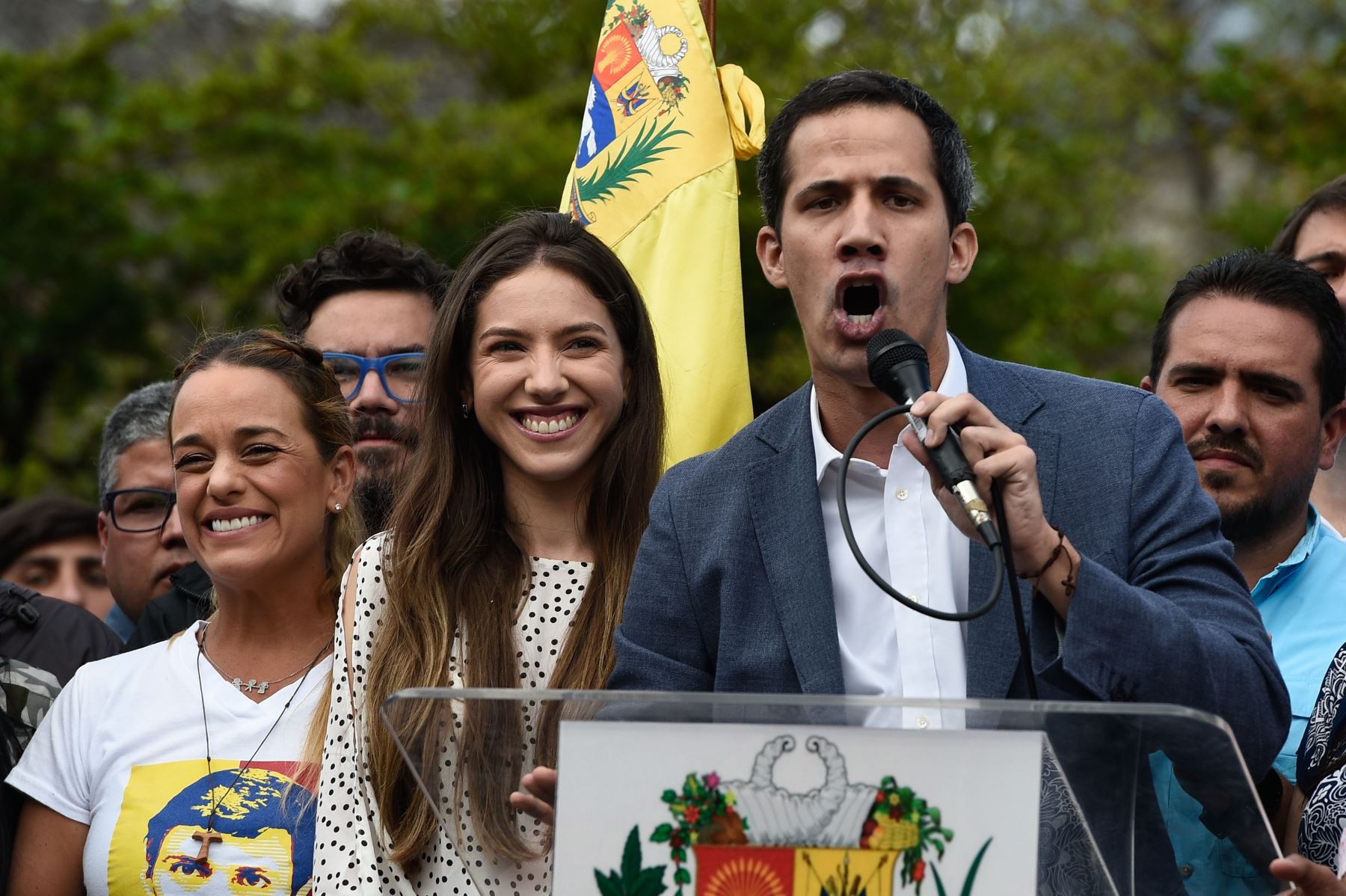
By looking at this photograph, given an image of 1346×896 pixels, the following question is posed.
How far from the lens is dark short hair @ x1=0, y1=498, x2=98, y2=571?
5859mm

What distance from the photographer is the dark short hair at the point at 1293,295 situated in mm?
4168

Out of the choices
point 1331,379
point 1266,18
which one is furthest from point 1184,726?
point 1266,18

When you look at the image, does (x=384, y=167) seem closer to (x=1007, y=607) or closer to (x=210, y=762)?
(x=210, y=762)

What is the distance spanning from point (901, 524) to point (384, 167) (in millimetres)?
8969

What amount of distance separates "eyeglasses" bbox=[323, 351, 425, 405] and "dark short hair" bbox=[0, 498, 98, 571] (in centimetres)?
154

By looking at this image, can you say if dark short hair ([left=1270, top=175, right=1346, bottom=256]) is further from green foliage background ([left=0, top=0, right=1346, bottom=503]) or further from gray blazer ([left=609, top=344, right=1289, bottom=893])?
green foliage background ([left=0, top=0, right=1346, bottom=503])

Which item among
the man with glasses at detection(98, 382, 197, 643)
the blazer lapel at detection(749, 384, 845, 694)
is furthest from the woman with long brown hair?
the man with glasses at detection(98, 382, 197, 643)

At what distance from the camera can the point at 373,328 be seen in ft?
16.3

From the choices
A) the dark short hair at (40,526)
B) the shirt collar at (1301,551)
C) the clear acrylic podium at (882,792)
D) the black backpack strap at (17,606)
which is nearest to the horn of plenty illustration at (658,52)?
the shirt collar at (1301,551)

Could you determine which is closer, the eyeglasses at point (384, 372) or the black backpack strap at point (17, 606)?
the black backpack strap at point (17, 606)

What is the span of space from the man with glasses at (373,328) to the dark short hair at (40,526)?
1.25 meters

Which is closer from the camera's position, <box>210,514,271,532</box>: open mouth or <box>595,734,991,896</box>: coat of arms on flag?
<box>595,734,991,896</box>: coat of arms on flag

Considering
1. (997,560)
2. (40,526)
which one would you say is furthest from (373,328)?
(997,560)

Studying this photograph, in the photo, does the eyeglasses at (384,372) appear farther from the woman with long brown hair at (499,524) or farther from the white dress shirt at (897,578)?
the white dress shirt at (897,578)
